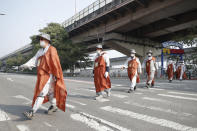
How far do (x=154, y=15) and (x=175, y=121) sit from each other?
1862 cm

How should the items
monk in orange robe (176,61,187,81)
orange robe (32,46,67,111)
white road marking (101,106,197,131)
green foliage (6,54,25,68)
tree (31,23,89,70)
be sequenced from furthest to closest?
green foliage (6,54,25,68), tree (31,23,89,70), monk in orange robe (176,61,187,81), orange robe (32,46,67,111), white road marking (101,106,197,131)

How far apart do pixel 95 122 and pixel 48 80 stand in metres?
1.43

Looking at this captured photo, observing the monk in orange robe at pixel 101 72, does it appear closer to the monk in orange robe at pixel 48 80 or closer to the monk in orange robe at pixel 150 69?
the monk in orange robe at pixel 48 80

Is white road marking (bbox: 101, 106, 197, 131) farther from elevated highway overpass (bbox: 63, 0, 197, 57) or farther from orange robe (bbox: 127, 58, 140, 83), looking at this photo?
elevated highway overpass (bbox: 63, 0, 197, 57)

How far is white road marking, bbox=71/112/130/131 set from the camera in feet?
10.6

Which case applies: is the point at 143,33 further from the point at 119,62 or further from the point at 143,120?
the point at 119,62

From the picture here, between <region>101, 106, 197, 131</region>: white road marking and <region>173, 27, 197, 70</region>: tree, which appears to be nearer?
<region>101, 106, 197, 131</region>: white road marking

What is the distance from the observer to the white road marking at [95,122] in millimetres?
3216

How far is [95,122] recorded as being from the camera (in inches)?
141

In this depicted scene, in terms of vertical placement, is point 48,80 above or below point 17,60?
below

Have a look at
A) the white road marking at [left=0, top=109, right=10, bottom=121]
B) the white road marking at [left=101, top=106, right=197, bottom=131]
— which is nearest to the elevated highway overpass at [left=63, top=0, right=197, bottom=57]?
the white road marking at [left=101, top=106, right=197, bottom=131]

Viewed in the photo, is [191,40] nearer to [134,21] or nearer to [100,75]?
[134,21]

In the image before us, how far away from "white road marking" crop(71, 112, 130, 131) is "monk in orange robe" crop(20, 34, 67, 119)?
0.46m

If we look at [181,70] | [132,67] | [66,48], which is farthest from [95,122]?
[66,48]
